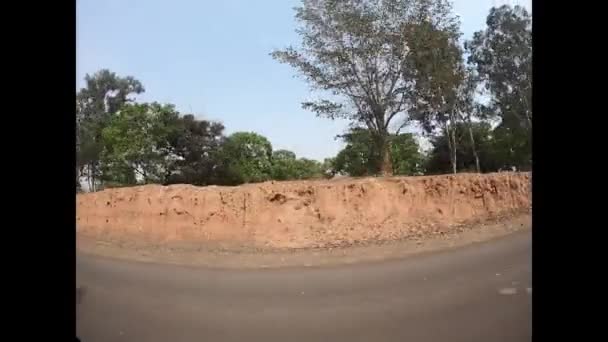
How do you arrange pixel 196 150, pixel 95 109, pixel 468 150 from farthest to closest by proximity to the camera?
pixel 196 150 → pixel 468 150 → pixel 95 109

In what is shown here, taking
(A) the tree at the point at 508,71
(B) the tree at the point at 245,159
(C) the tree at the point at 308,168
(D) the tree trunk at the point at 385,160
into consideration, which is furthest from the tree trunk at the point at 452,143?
(C) the tree at the point at 308,168

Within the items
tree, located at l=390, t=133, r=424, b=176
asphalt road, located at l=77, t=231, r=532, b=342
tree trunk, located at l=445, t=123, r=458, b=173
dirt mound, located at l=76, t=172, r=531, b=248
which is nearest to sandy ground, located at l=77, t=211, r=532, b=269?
dirt mound, located at l=76, t=172, r=531, b=248

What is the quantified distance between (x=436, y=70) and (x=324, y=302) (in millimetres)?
3433

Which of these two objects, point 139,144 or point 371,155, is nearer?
point 139,144

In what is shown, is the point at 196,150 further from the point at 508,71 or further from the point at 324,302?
the point at 508,71

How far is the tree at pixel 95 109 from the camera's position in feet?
12.7

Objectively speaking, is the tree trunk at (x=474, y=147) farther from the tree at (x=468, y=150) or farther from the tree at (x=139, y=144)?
the tree at (x=139, y=144)

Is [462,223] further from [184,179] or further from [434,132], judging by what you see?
[184,179]

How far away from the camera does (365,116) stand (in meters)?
6.01

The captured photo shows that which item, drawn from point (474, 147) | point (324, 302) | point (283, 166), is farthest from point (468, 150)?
point (283, 166)

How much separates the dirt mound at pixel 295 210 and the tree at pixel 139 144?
0.41 m
